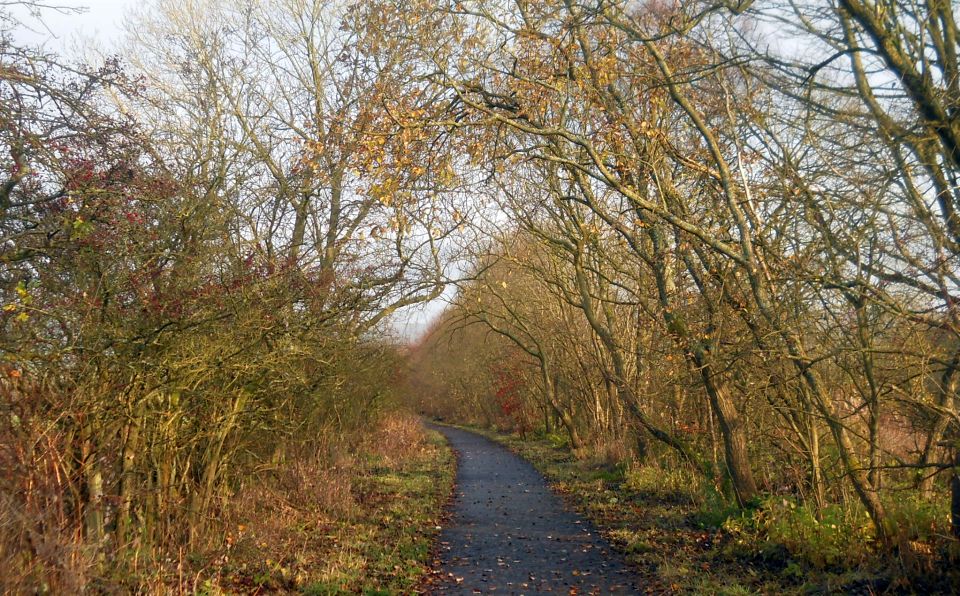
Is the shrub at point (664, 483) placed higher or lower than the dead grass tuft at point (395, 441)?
lower

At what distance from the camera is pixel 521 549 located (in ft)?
31.8

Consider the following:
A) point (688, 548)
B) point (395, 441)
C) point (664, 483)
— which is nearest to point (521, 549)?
point (688, 548)

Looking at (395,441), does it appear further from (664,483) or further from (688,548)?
(688,548)

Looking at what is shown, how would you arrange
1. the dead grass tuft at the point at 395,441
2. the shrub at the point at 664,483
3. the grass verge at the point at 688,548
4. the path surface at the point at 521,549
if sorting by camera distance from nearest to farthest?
the grass verge at the point at 688,548 → the path surface at the point at 521,549 → the shrub at the point at 664,483 → the dead grass tuft at the point at 395,441

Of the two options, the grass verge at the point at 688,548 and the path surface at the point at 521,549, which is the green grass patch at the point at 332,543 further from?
the grass verge at the point at 688,548

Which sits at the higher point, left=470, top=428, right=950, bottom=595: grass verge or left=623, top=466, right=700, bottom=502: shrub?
left=623, top=466, right=700, bottom=502: shrub

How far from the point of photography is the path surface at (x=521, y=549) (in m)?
7.84

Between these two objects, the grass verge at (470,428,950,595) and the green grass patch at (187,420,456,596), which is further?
the green grass patch at (187,420,456,596)

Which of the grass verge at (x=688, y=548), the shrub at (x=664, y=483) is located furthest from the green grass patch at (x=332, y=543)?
the shrub at (x=664, y=483)

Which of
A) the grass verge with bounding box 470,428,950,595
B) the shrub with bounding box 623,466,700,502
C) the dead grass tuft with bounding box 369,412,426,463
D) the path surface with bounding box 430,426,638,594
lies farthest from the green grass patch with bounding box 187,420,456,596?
the dead grass tuft with bounding box 369,412,426,463

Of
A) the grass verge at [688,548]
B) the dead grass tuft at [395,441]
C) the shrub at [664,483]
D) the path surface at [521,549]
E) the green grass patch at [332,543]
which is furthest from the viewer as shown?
the dead grass tuft at [395,441]

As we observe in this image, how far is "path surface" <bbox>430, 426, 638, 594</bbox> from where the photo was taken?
7836mm

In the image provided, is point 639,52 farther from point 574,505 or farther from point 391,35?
point 574,505

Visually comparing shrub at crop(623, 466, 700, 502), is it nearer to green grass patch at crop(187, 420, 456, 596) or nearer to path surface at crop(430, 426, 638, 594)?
path surface at crop(430, 426, 638, 594)
